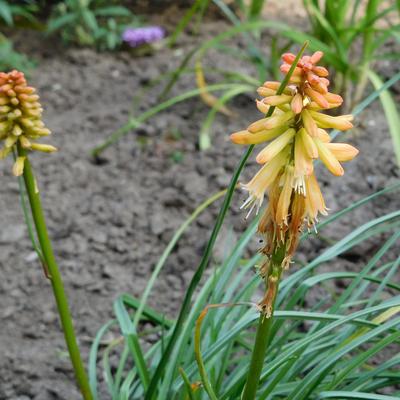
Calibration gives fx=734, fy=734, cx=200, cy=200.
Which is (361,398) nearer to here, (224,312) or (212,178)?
(224,312)

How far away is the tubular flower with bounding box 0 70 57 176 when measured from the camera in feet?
5.44

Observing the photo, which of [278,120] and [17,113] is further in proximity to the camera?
[17,113]

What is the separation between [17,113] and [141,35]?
2.80 metres

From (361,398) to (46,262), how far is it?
30.6 inches

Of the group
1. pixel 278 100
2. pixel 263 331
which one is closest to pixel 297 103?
pixel 278 100

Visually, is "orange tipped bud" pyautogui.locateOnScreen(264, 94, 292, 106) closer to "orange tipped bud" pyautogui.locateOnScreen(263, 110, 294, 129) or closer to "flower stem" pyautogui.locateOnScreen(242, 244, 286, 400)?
"orange tipped bud" pyautogui.locateOnScreen(263, 110, 294, 129)

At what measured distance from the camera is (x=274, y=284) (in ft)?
4.40

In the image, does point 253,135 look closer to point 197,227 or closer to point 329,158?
point 329,158

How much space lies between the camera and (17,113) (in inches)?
65.0

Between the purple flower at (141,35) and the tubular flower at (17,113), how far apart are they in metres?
2.75

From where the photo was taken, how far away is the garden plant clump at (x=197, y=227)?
134cm

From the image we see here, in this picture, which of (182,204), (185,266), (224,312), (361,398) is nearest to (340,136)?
(182,204)

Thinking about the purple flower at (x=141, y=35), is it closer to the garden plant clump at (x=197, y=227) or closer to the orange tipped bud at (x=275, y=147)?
the garden plant clump at (x=197, y=227)

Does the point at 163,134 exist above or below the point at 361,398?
below
